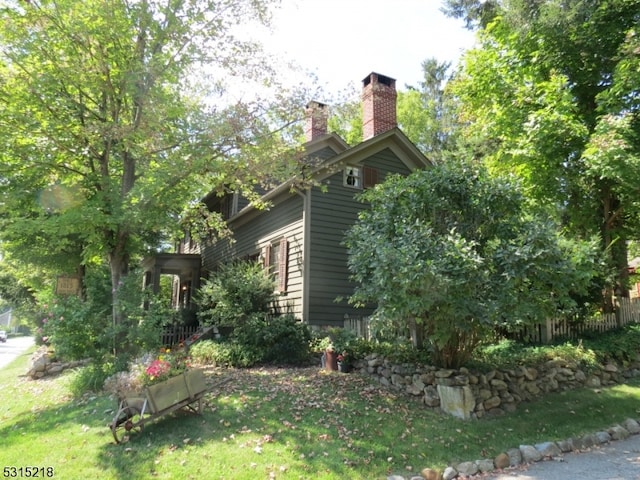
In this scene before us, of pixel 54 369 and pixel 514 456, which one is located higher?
pixel 514 456

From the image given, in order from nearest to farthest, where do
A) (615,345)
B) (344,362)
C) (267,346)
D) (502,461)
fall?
(502,461) < (344,362) < (615,345) < (267,346)

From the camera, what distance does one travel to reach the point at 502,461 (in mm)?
5441

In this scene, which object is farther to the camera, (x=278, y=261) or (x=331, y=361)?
(x=278, y=261)

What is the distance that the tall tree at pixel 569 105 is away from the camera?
34.5 ft

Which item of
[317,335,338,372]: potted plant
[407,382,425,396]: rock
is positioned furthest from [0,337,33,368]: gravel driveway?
[407,382,425,396]: rock

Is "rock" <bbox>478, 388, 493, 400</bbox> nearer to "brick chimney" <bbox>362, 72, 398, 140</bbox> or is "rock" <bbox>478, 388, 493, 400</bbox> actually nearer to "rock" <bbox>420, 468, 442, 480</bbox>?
"rock" <bbox>420, 468, 442, 480</bbox>

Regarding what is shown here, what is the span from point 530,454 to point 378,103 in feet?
40.3

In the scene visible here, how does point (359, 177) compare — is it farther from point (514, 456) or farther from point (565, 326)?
point (514, 456)

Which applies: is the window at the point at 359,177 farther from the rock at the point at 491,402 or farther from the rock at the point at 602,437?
the rock at the point at 602,437

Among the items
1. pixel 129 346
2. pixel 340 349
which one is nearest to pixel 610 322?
pixel 340 349

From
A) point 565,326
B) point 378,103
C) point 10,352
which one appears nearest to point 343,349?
point 565,326

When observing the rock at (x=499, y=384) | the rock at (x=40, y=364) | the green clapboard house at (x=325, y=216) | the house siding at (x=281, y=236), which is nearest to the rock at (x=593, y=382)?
the rock at (x=499, y=384)

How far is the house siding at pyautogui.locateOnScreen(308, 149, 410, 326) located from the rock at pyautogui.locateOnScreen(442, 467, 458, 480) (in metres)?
7.05

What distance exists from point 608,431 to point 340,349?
4909 millimetres
